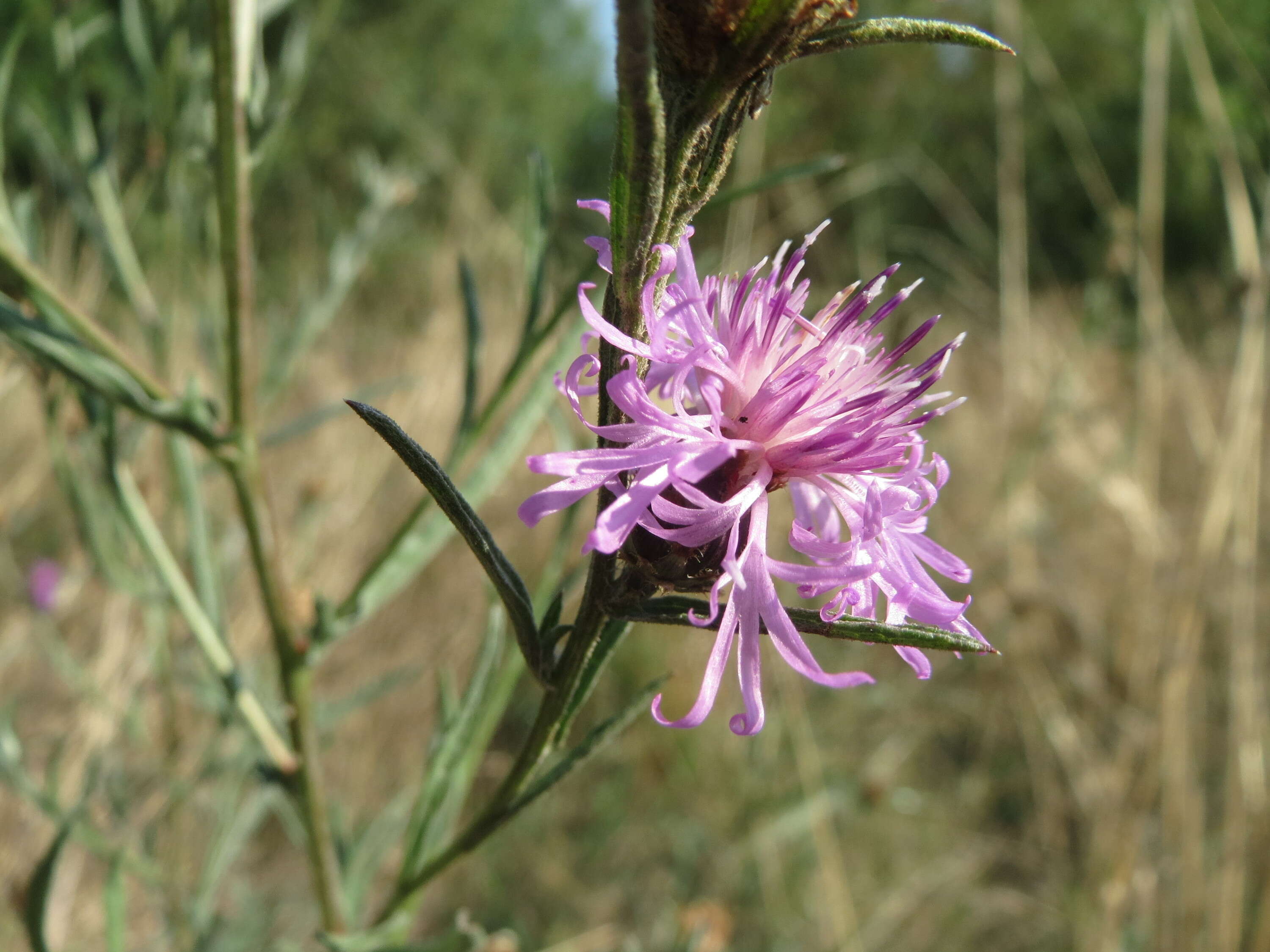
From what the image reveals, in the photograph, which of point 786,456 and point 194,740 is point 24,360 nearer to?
point 786,456

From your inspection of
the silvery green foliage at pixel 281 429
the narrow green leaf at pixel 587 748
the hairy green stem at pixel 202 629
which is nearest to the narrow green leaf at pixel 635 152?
the silvery green foliage at pixel 281 429

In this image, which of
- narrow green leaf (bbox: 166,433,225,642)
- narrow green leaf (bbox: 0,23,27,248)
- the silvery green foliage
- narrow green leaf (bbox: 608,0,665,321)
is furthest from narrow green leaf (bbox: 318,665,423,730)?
narrow green leaf (bbox: 608,0,665,321)

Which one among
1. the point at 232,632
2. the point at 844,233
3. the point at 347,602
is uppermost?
the point at 844,233

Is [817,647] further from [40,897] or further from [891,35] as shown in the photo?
[891,35]

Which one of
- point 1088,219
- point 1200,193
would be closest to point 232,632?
point 1200,193

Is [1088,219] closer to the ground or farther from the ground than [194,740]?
farther from the ground

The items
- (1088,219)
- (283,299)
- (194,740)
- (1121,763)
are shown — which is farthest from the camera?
(1088,219)

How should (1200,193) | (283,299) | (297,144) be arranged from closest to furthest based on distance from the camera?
1. (1200,193)
2. (283,299)
3. (297,144)
